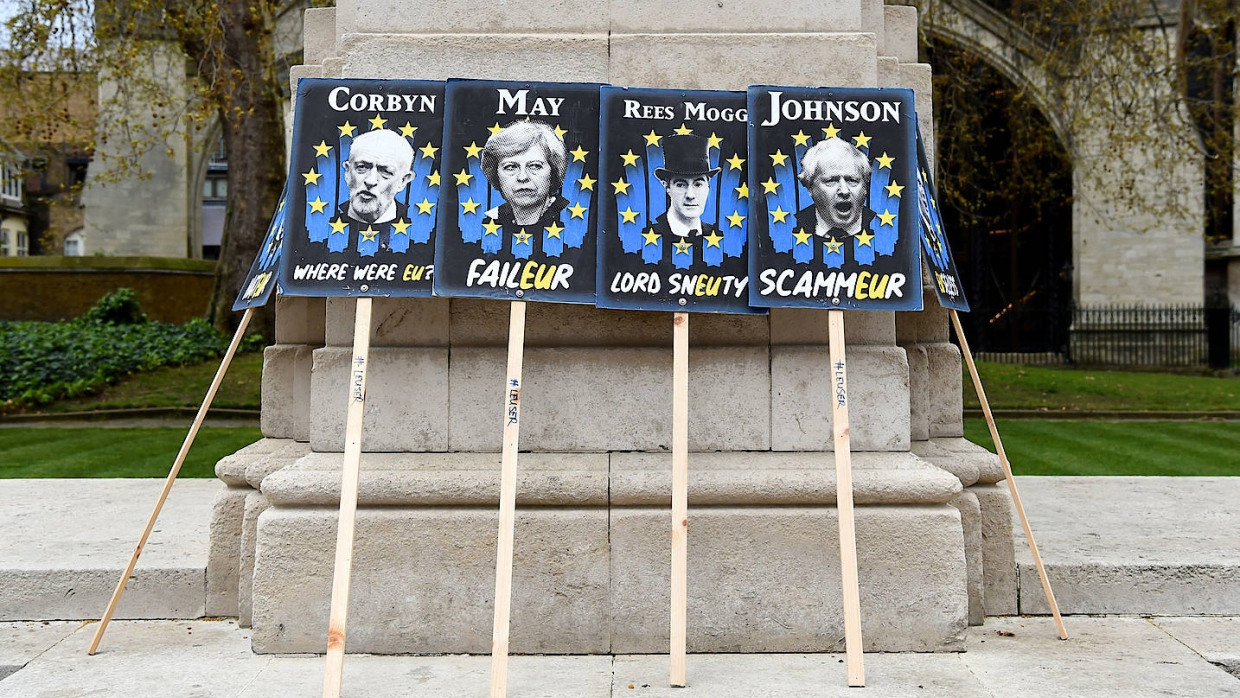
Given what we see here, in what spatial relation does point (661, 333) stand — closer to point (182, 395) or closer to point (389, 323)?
point (389, 323)

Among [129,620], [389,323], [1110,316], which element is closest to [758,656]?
[389,323]

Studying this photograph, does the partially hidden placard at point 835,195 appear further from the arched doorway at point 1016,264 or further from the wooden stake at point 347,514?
the arched doorway at point 1016,264

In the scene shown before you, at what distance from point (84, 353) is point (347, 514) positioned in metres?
13.8

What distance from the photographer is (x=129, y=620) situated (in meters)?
5.42

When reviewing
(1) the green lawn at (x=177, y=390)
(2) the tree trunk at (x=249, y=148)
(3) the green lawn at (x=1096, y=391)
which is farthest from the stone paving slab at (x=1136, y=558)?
(2) the tree trunk at (x=249, y=148)

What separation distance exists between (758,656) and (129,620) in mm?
3209

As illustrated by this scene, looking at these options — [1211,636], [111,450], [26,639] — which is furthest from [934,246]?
[111,450]

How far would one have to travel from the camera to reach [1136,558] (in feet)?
18.1

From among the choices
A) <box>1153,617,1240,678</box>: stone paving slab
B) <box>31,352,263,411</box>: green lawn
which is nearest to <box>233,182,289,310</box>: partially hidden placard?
<box>1153,617,1240,678</box>: stone paving slab

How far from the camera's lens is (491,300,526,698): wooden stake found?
13.3 feet

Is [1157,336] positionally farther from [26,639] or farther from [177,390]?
[26,639]

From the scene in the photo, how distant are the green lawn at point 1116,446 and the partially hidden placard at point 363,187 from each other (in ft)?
23.3

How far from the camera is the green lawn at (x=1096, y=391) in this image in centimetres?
1516

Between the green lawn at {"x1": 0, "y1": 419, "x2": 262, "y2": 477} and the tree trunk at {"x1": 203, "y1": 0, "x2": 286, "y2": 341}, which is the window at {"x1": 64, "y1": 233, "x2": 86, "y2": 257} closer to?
the tree trunk at {"x1": 203, "y1": 0, "x2": 286, "y2": 341}
